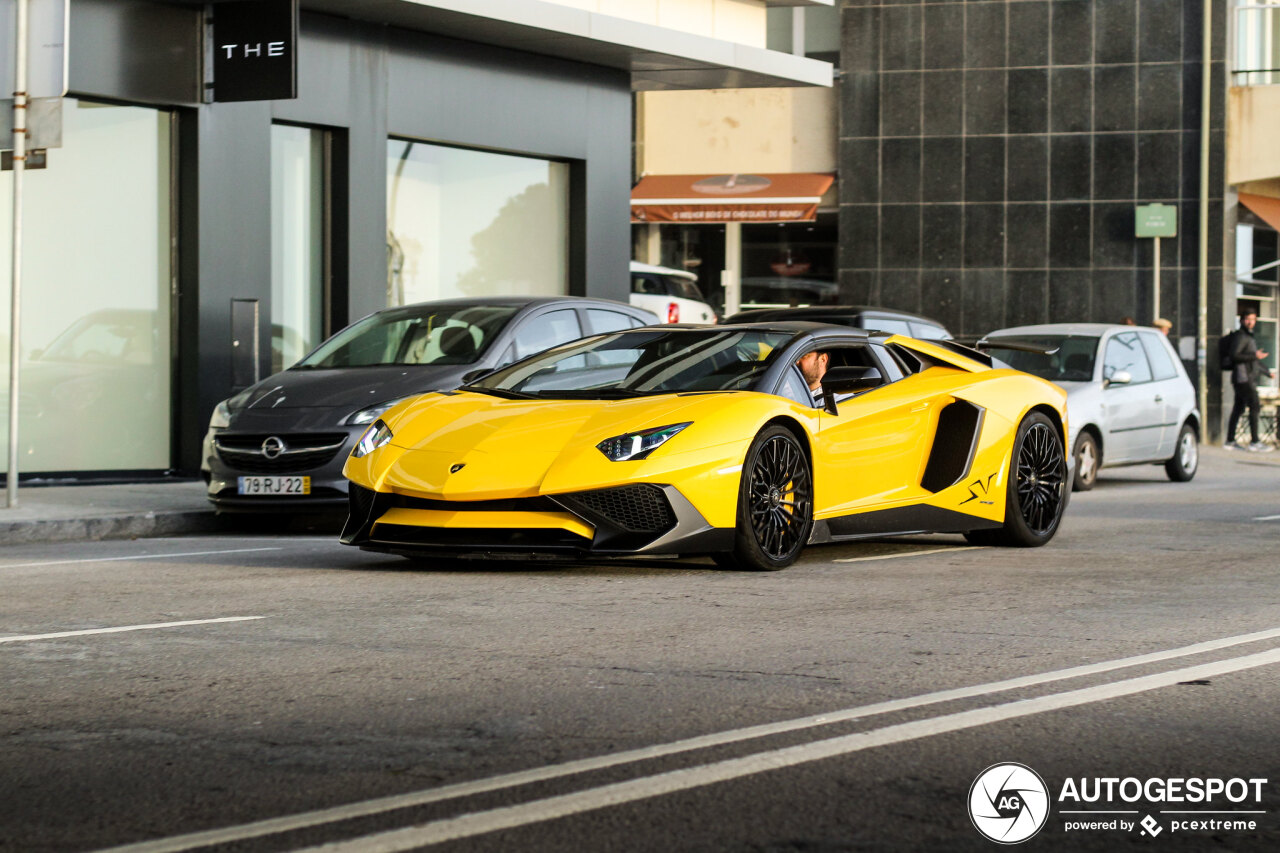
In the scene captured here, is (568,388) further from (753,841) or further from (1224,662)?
(753,841)

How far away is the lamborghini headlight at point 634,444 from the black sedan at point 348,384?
3.23 meters

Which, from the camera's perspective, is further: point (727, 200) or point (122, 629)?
Answer: point (727, 200)

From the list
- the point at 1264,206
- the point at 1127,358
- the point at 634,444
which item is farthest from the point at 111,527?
the point at 1264,206

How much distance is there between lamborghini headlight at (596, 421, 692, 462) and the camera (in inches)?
306

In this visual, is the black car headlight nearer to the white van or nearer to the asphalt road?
the asphalt road

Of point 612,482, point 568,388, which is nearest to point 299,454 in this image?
point 568,388

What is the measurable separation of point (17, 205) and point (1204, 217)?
21802 mm

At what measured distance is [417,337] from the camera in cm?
1221

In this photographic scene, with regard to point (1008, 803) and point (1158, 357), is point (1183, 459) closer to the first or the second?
Result: point (1158, 357)

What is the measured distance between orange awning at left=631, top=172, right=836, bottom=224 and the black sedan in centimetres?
1625

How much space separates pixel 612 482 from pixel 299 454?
3.71m

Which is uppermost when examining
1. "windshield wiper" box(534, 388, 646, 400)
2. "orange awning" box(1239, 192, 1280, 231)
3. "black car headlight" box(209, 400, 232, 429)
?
"orange awning" box(1239, 192, 1280, 231)

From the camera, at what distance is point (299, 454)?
10820 mm

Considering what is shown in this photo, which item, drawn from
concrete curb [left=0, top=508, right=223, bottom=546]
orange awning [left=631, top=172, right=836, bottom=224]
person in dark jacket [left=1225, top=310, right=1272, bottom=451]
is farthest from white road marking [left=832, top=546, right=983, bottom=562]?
orange awning [left=631, top=172, right=836, bottom=224]
